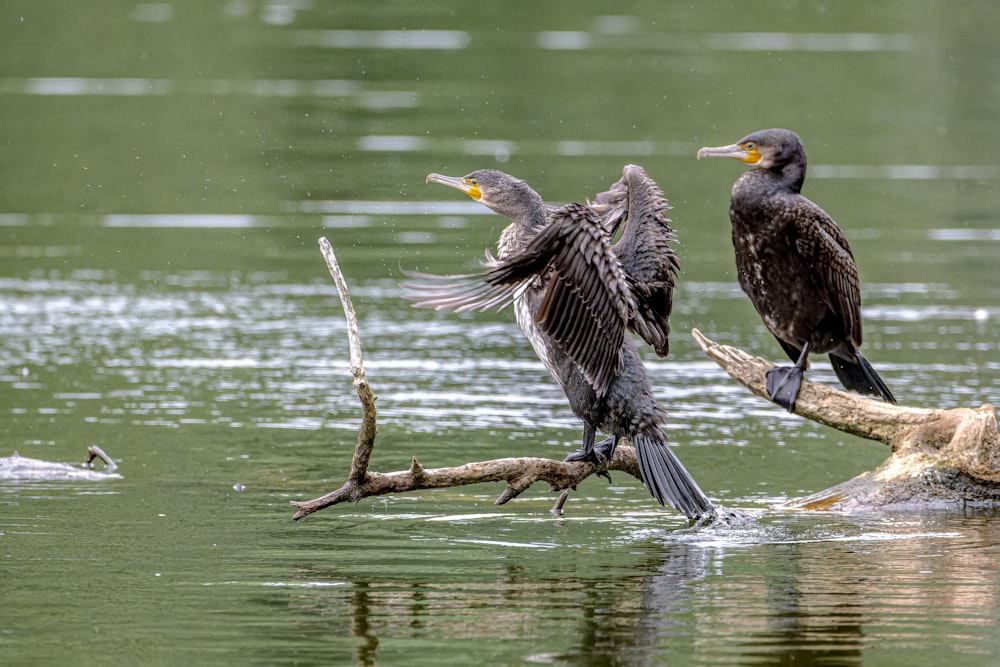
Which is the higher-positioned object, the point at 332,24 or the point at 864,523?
the point at 332,24

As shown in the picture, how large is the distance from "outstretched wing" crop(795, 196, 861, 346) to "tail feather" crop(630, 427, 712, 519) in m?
0.91

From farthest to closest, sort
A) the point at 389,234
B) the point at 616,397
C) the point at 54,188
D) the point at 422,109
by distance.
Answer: the point at 422,109, the point at 54,188, the point at 389,234, the point at 616,397

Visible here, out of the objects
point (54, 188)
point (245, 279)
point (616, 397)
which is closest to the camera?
point (616, 397)

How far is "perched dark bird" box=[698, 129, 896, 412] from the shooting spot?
655 cm

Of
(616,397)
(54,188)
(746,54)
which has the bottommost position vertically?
(616,397)

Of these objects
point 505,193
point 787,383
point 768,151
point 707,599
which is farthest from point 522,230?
point 707,599

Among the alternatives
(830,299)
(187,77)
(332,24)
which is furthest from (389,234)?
(332,24)

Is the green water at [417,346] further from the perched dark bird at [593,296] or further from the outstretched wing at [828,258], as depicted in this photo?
the outstretched wing at [828,258]

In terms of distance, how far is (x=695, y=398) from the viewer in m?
9.08

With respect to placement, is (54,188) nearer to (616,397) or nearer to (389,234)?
(389,234)

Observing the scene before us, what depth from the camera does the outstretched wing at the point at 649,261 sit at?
6543 mm

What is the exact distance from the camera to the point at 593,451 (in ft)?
21.2

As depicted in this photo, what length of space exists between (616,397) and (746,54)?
53.6 feet


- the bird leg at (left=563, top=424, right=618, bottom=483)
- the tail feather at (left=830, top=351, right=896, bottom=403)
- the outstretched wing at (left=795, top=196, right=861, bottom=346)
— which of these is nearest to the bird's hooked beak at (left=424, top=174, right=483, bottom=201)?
the bird leg at (left=563, top=424, right=618, bottom=483)
